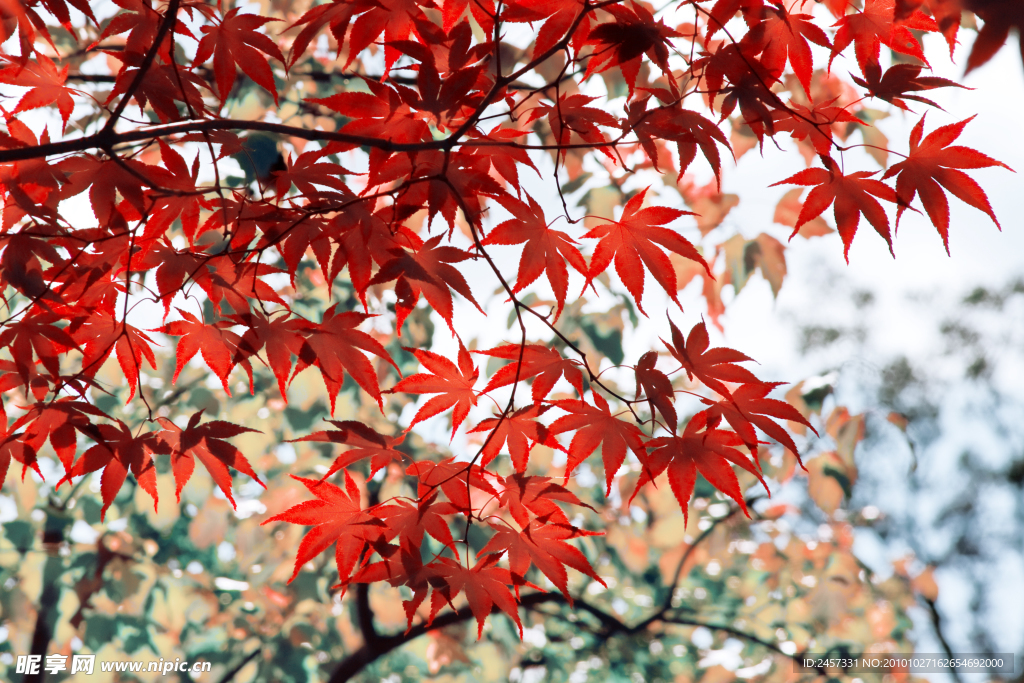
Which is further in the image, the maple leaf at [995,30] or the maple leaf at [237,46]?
the maple leaf at [237,46]

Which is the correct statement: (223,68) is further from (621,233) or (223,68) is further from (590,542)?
(590,542)

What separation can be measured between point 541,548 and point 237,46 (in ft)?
3.05

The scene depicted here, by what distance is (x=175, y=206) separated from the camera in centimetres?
101

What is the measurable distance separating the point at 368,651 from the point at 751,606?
1.98 metres

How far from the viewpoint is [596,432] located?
0.91m

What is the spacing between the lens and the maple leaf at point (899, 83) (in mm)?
826

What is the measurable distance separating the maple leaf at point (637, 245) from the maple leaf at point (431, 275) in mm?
191

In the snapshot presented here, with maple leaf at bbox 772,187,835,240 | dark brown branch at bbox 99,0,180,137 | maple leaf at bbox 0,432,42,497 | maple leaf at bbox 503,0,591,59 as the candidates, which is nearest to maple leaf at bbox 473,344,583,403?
maple leaf at bbox 503,0,591,59

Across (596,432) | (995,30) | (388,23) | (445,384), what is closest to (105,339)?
(445,384)

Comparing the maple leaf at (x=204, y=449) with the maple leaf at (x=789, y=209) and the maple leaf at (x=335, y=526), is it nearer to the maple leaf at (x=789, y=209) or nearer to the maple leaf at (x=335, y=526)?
the maple leaf at (x=335, y=526)

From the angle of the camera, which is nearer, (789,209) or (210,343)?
(210,343)

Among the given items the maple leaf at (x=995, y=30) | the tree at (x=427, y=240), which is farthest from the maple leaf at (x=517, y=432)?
the maple leaf at (x=995, y=30)

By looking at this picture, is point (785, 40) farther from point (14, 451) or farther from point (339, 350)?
point (14, 451)

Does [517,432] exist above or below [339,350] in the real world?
below
